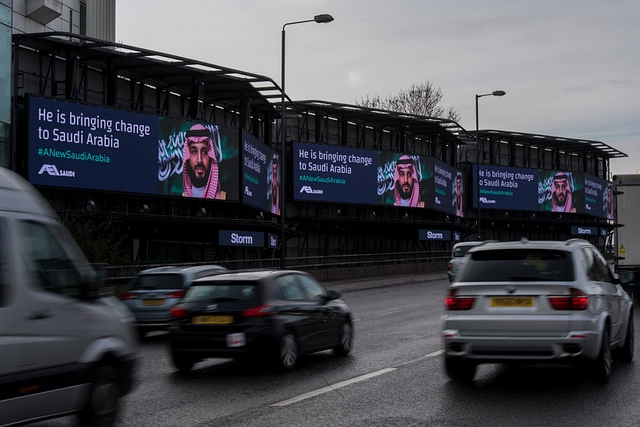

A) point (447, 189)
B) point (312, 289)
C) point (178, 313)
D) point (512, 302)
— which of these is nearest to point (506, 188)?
point (447, 189)

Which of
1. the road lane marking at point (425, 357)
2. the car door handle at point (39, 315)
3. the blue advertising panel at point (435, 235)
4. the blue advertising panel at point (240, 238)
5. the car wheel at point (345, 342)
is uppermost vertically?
the blue advertising panel at point (435, 235)

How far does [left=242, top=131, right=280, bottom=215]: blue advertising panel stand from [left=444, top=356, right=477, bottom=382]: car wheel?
3308 centimetres

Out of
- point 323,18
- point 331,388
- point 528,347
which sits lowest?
point 331,388

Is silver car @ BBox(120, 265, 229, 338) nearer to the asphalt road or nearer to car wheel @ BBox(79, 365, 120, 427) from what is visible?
the asphalt road

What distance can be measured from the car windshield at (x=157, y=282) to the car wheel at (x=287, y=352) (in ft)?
17.1

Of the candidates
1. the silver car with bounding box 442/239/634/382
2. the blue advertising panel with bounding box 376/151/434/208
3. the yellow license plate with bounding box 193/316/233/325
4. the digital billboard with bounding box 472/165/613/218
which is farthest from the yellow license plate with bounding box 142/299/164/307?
the digital billboard with bounding box 472/165/613/218

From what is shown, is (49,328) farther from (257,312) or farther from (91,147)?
(91,147)

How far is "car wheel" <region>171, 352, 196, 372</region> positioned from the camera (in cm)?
1251

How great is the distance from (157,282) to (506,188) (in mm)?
60074

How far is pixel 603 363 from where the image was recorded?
426 inches

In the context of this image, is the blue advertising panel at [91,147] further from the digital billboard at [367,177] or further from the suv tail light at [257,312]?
the suv tail light at [257,312]

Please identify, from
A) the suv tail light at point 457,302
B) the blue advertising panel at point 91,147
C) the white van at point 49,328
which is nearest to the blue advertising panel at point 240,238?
the blue advertising panel at point 91,147

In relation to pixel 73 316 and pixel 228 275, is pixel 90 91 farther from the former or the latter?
pixel 73 316

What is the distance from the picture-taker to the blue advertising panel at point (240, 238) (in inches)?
1681
